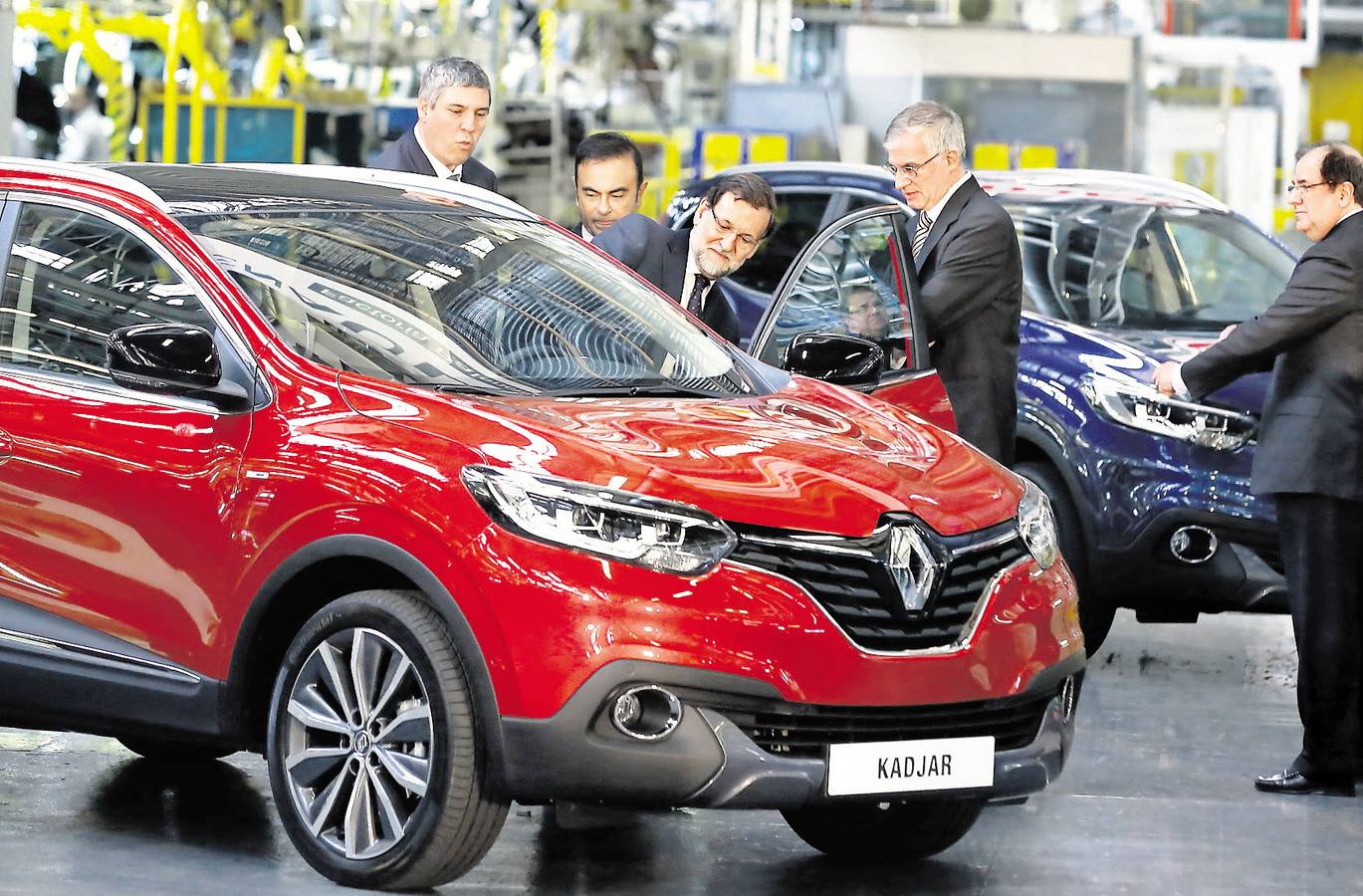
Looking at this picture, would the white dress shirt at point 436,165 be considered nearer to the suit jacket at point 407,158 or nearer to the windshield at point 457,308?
the suit jacket at point 407,158

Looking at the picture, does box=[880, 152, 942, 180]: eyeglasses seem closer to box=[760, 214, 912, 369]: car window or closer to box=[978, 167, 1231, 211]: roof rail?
box=[760, 214, 912, 369]: car window

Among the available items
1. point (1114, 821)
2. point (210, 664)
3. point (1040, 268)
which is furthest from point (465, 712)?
point (1040, 268)

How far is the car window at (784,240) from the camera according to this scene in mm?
10469

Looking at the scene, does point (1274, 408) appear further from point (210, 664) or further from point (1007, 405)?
point (210, 664)

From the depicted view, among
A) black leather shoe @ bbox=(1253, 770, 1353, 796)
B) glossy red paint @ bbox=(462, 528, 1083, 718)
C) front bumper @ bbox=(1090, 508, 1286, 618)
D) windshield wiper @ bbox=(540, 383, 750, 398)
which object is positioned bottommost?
black leather shoe @ bbox=(1253, 770, 1353, 796)

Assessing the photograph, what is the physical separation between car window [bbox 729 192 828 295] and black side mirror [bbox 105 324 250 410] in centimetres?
519

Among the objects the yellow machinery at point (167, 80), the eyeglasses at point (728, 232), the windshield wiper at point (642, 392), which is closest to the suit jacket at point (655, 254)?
the eyeglasses at point (728, 232)

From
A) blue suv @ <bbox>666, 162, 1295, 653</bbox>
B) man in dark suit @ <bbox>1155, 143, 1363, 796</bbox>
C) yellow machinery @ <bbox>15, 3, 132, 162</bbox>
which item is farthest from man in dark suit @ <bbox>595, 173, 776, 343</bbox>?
yellow machinery @ <bbox>15, 3, 132, 162</bbox>

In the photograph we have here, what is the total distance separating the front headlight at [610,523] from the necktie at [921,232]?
299 cm

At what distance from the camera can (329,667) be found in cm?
524

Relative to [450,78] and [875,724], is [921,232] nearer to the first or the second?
[450,78]

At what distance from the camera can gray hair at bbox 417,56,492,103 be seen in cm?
832

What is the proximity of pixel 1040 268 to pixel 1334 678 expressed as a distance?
9.51 ft

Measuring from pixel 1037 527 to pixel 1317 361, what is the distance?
196cm
